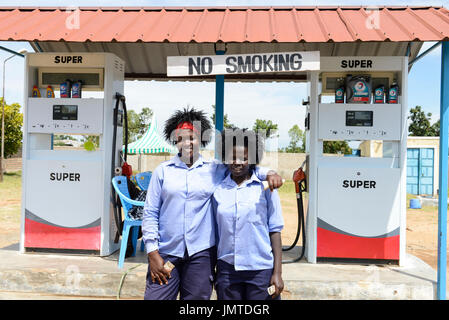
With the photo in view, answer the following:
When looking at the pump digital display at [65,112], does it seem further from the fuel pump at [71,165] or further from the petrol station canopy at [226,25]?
the petrol station canopy at [226,25]

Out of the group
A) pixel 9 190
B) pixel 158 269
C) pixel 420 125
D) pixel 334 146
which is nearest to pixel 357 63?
pixel 158 269

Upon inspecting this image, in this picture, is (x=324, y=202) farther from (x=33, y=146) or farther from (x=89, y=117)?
(x=33, y=146)

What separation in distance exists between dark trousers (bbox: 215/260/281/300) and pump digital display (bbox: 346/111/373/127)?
3545 mm

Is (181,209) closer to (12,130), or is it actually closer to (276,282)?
(276,282)

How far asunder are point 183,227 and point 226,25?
11.1 ft

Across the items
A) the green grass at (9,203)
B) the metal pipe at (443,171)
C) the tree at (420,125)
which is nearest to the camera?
the metal pipe at (443,171)

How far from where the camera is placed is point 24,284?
5324 millimetres

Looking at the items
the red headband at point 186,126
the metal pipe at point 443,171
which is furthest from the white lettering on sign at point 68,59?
the metal pipe at point 443,171

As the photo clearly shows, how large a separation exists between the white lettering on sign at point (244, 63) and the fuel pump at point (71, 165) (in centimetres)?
156

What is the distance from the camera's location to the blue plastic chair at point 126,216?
551cm

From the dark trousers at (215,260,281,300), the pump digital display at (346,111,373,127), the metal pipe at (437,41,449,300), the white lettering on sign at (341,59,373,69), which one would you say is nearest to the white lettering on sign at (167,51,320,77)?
the white lettering on sign at (341,59,373,69)

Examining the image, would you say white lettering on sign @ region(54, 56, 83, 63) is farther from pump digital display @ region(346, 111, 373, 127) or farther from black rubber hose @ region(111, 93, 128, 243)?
pump digital display @ region(346, 111, 373, 127)

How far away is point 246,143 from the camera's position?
2.96 m

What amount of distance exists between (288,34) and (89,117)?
2.93 m
